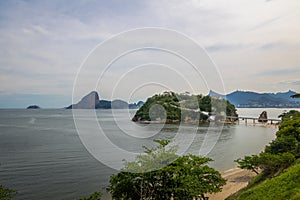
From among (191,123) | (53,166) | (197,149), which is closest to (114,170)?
(53,166)

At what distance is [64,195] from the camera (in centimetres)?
1634

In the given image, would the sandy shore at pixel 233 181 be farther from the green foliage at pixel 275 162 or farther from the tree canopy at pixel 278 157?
the green foliage at pixel 275 162

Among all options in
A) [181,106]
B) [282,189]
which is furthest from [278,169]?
[181,106]

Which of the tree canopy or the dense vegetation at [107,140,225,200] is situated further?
the tree canopy

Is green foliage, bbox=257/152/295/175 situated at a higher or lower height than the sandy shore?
higher

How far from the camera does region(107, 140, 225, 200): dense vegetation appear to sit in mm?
9523

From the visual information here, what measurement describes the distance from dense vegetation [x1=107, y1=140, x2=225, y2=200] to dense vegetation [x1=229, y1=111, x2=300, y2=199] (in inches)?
77.0

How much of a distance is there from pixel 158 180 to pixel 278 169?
729 centimetres

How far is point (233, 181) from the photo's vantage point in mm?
19203

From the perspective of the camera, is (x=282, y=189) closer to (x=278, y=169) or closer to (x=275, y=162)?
(x=275, y=162)

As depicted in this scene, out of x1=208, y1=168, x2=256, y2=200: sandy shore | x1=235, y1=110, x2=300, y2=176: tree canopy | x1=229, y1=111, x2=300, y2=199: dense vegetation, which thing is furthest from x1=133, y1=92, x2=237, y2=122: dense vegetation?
x1=208, y1=168, x2=256, y2=200: sandy shore

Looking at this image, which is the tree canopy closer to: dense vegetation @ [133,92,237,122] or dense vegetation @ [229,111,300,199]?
dense vegetation @ [229,111,300,199]

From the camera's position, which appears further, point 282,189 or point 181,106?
point 181,106

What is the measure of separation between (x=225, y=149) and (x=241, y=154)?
336 centimetres
